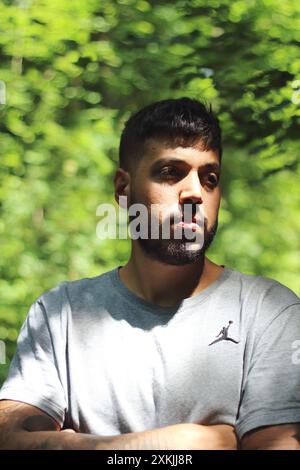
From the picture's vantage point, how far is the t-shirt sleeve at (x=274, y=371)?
8.19 feet

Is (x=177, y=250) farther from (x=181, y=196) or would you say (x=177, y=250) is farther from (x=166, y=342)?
(x=166, y=342)

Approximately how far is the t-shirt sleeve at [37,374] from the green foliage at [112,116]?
1.03m

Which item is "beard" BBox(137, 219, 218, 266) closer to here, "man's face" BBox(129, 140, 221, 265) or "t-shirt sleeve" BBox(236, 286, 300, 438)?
"man's face" BBox(129, 140, 221, 265)

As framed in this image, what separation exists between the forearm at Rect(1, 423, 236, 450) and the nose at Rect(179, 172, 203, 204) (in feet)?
2.46

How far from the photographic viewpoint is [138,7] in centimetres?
404

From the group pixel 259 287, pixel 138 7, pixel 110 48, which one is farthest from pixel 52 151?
pixel 259 287

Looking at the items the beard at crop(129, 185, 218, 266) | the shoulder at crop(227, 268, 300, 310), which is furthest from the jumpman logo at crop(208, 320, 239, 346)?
the beard at crop(129, 185, 218, 266)

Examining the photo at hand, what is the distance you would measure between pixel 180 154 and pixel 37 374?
90cm

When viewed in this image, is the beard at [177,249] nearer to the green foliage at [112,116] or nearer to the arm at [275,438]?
the arm at [275,438]

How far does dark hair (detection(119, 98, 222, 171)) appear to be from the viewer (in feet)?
9.13

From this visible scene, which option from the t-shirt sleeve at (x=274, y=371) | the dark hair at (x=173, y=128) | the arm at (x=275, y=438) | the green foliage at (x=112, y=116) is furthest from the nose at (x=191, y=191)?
the green foliage at (x=112, y=116)

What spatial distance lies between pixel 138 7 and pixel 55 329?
193 cm

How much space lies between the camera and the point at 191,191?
Result: 274cm

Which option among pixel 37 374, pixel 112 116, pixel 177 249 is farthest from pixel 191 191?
pixel 112 116
